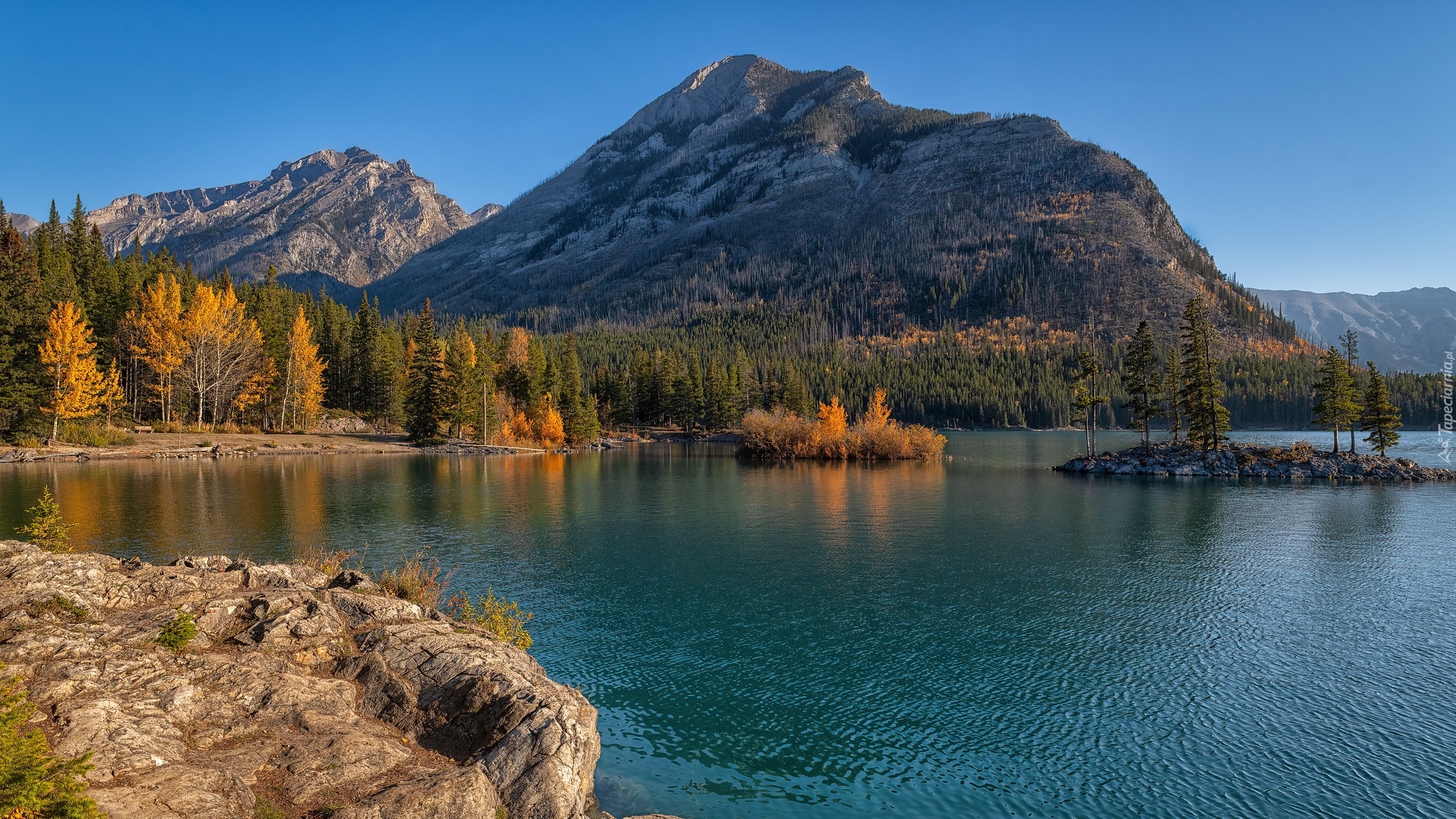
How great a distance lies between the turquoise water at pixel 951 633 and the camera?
1338 cm

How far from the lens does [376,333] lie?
344 feet

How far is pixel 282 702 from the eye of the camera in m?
11.0

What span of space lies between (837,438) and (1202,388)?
128 ft

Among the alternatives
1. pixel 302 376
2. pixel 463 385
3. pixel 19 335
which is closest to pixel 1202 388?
pixel 463 385

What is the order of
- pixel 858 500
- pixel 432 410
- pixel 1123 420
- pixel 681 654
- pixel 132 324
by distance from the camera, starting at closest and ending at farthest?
pixel 681 654, pixel 858 500, pixel 132 324, pixel 432 410, pixel 1123 420

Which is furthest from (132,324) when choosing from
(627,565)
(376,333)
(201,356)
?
(627,565)

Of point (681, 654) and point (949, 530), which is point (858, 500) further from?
point (681, 654)

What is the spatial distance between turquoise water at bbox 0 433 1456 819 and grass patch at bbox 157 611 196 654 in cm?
751

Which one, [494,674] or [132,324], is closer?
[494,674]

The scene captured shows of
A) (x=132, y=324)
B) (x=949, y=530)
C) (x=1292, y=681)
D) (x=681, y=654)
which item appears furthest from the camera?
(x=132, y=324)

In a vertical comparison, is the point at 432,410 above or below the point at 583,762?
above

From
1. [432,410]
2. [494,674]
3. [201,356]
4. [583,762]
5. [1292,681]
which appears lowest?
[1292,681]

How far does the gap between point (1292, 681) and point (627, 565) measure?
22.5 m

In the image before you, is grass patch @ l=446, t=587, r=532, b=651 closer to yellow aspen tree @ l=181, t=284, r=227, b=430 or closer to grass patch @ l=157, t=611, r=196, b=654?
grass patch @ l=157, t=611, r=196, b=654
